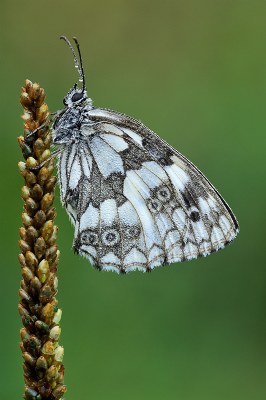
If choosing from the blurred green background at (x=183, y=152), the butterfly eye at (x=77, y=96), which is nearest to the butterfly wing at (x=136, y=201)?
the butterfly eye at (x=77, y=96)

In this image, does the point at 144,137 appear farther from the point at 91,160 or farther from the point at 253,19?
the point at 253,19

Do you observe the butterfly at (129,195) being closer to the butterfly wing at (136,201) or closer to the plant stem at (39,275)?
the butterfly wing at (136,201)

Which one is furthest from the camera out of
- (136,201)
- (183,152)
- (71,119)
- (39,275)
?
(183,152)

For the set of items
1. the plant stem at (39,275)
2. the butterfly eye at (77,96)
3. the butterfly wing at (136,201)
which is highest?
the butterfly eye at (77,96)

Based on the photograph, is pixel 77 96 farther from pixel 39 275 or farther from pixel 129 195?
pixel 39 275

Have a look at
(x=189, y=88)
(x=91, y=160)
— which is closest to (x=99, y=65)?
(x=189, y=88)

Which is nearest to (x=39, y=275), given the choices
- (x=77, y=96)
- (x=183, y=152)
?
(x=77, y=96)
